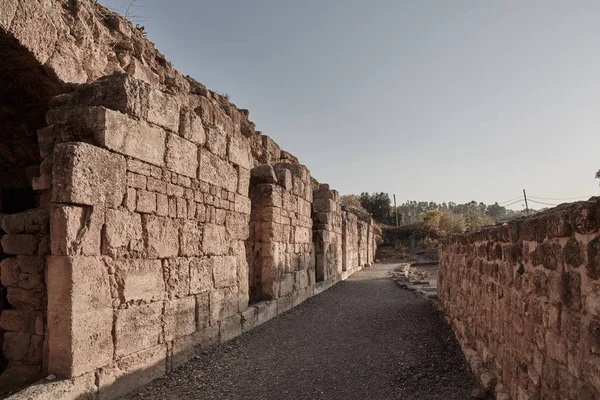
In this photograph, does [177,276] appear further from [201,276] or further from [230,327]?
[230,327]

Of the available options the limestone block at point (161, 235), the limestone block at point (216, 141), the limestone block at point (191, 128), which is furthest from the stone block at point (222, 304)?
the limestone block at point (191, 128)

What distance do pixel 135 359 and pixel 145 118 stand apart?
261 cm

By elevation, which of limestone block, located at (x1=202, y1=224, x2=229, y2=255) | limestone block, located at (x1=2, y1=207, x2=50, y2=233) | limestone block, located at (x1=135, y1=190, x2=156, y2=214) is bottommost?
limestone block, located at (x1=202, y1=224, x2=229, y2=255)

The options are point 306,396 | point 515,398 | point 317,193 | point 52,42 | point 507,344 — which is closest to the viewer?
point 515,398

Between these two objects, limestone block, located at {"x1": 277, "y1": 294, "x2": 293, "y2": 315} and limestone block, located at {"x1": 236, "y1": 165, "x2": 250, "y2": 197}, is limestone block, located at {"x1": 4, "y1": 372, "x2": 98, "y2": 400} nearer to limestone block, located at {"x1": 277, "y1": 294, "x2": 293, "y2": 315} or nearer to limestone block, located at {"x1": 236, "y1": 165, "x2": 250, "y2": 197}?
limestone block, located at {"x1": 236, "y1": 165, "x2": 250, "y2": 197}

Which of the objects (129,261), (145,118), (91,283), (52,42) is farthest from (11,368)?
(52,42)

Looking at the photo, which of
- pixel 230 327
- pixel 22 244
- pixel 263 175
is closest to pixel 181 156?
pixel 22 244

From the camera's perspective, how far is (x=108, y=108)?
4.22 m

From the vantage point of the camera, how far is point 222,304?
5.83 m

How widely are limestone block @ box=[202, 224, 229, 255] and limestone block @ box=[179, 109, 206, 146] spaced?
121 cm

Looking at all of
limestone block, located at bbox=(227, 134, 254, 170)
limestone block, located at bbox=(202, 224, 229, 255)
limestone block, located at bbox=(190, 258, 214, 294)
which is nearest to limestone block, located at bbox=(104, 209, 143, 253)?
limestone block, located at bbox=(190, 258, 214, 294)

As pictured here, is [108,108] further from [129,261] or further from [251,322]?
[251,322]

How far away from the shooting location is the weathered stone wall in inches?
77.5

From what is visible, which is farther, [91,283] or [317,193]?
[317,193]
